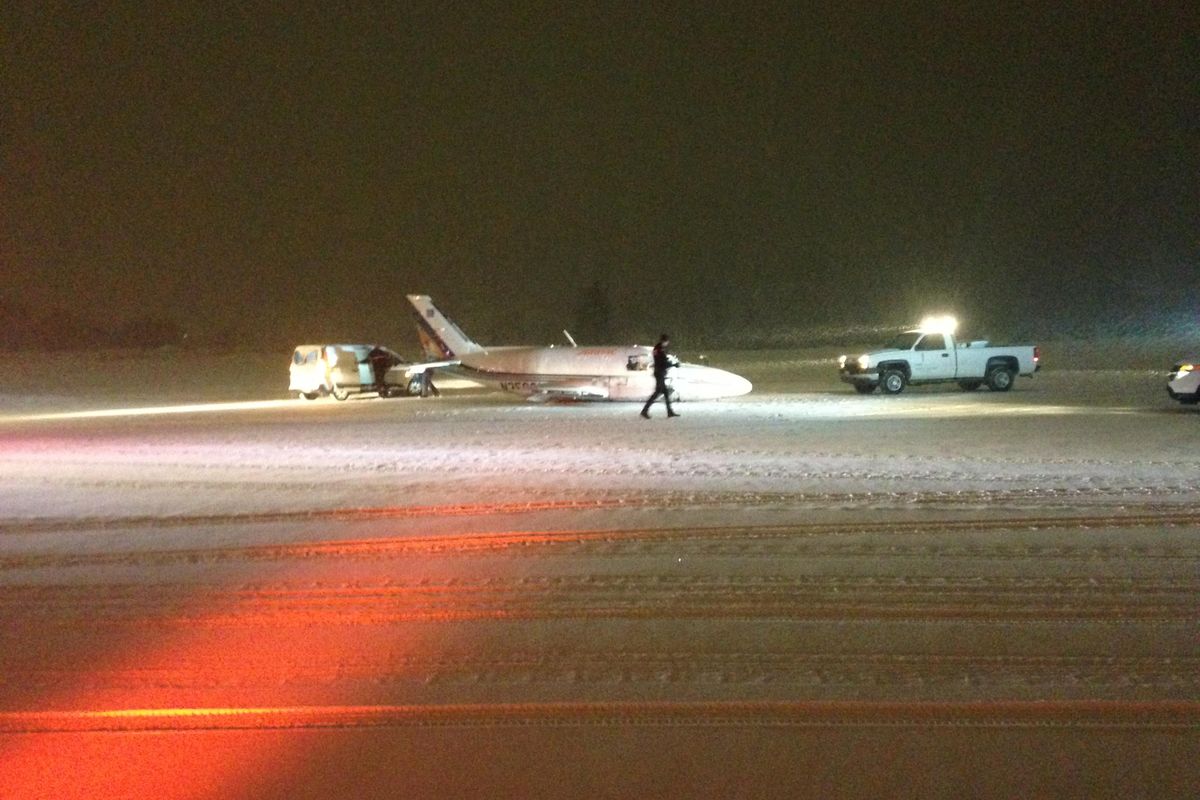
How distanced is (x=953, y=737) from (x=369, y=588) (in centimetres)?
516

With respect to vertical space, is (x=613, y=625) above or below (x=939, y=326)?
below

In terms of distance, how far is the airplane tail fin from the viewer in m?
39.2

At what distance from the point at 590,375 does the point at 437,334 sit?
329 inches

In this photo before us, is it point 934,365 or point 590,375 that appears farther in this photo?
point 934,365

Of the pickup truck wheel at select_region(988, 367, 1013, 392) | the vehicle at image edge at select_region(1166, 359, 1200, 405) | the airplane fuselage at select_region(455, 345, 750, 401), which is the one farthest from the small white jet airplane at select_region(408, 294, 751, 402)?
the vehicle at image edge at select_region(1166, 359, 1200, 405)

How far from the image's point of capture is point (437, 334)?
39.7 meters

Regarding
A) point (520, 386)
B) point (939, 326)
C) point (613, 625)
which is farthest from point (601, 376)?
point (613, 625)

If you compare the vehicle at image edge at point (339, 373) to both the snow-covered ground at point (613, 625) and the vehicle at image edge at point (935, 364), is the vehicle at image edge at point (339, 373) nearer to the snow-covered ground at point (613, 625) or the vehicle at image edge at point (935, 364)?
the vehicle at image edge at point (935, 364)

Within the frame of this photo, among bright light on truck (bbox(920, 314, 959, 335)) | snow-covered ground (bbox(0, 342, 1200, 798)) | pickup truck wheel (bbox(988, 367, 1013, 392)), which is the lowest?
snow-covered ground (bbox(0, 342, 1200, 798))

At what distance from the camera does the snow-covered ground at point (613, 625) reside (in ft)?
18.2

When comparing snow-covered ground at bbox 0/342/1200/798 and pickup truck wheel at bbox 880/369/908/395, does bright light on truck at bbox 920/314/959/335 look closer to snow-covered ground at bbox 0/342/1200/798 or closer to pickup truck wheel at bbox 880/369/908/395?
pickup truck wheel at bbox 880/369/908/395

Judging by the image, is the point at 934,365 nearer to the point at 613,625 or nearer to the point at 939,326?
the point at 939,326

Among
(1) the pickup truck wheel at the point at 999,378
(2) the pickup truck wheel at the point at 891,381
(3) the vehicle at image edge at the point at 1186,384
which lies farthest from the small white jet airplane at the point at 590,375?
(3) the vehicle at image edge at the point at 1186,384

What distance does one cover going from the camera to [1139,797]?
16.4ft
